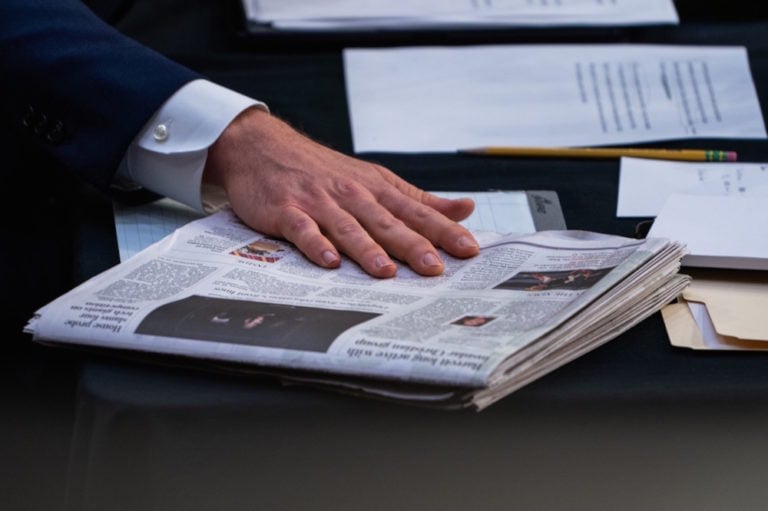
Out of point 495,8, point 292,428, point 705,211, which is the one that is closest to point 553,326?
point 292,428

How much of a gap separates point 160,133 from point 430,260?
0.29 metres

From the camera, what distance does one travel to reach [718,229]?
90 centimetres

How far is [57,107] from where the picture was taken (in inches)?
39.6

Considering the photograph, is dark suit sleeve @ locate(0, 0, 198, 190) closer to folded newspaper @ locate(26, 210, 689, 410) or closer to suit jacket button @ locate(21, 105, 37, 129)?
suit jacket button @ locate(21, 105, 37, 129)

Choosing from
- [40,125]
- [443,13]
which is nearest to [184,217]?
[40,125]

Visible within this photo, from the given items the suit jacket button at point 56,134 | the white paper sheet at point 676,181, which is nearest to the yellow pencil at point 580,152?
the white paper sheet at point 676,181

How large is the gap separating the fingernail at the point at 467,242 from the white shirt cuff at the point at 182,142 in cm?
24

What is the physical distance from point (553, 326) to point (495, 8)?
719 mm

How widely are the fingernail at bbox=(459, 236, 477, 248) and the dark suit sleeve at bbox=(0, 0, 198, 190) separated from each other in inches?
12.0

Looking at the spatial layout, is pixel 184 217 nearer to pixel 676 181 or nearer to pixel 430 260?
pixel 430 260

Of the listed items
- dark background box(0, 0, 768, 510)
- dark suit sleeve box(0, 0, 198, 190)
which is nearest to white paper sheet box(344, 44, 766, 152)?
dark suit sleeve box(0, 0, 198, 190)

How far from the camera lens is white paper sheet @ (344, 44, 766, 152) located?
114cm

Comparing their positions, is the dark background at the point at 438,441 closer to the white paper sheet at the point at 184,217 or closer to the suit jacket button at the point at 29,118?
the white paper sheet at the point at 184,217

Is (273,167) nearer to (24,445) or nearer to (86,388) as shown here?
(86,388)
